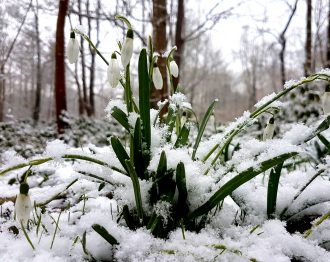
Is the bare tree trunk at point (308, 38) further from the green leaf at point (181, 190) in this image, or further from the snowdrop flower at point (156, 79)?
the green leaf at point (181, 190)

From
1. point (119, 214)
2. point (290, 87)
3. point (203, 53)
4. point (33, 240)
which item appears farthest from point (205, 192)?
point (203, 53)

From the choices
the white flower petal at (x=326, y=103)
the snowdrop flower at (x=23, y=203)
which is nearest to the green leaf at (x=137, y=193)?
the snowdrop flower at (x=23, y=203)

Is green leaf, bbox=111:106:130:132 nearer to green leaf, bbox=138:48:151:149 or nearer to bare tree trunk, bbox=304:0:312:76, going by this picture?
green leaf, bbox=138:48:151:149

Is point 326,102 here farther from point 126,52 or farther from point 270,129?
point 126,52

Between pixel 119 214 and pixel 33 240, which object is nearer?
pixel 33 240

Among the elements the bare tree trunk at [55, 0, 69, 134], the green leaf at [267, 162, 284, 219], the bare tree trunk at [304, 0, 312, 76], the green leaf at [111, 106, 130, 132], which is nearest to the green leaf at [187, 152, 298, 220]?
the green leaf at [267, 162, 284, 219]

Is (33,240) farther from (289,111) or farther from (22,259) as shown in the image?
(289,111)

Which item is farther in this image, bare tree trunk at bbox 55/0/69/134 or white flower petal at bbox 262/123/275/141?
bare tree trunk at bbox 55/0/69/134
